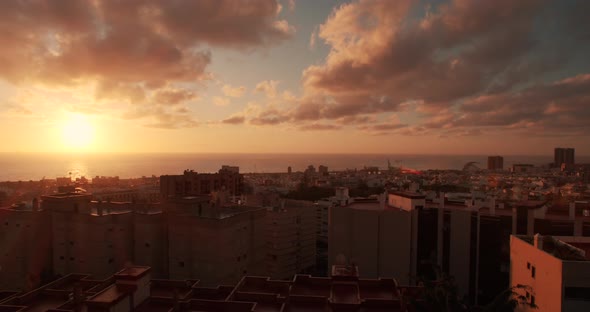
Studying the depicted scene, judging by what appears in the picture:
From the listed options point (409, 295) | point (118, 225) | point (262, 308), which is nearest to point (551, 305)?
point (409, 295)

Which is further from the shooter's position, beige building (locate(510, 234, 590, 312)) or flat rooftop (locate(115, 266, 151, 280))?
flat rooftop (locate(115, 266, 151, 280))

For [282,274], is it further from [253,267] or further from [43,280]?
[43,280]

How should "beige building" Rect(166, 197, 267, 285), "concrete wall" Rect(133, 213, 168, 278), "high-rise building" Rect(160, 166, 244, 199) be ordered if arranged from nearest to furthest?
"beige building" Rect(166, 197, 267, 285) < "concrete wall" Rect(133, 213, 168, 278) < "high-rise building" Rect(160, 166, 244, 199)

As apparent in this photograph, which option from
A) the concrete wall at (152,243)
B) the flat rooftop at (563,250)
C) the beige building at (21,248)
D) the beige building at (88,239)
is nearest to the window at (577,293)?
the flat rooftop at (563,250)

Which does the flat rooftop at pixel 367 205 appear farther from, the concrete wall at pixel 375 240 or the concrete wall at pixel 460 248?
the concrete wall at pixel 460 248

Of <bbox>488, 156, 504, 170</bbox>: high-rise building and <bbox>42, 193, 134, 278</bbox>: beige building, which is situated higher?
<bbox>488, 156, 504, 170</bbox>: high-rise building

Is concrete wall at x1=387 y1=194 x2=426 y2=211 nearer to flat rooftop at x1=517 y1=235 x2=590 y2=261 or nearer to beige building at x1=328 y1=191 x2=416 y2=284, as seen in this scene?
beige building at x1=328 y1=191 x2=416 y2=284

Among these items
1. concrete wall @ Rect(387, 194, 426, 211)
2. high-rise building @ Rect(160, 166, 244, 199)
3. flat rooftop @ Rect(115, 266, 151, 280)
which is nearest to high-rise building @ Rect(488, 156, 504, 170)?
high-rise building @ Rect(160, 166, 244, 199)
